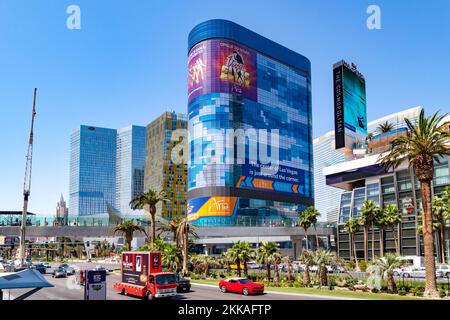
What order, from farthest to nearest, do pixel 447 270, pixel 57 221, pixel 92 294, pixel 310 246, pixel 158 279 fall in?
pixel 310 246
pixel 57 221
pixel 447 270
pixel 158 279
pixel 92 294

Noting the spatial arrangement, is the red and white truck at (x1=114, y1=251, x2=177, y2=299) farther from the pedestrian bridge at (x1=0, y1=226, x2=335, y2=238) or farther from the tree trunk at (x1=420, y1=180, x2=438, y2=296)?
the pedestrian bridge at (x1=0, y1=226, x2=335, y2=238)

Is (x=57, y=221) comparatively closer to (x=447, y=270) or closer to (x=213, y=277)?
(x=213, y=277)

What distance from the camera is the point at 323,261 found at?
154 feet

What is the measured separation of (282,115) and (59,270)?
147 m

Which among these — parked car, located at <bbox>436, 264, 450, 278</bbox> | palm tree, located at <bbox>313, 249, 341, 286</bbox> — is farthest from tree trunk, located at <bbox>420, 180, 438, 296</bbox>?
Answer: parked car, located at <bbox>436, 264, 450, 278</bbox>

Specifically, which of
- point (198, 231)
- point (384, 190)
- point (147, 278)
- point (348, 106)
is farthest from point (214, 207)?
point (147, 278)

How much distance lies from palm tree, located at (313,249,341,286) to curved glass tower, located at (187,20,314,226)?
99.9 m

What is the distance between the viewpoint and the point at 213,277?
213 feet

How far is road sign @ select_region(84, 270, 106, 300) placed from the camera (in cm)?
2717

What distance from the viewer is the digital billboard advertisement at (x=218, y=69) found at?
16410 cm

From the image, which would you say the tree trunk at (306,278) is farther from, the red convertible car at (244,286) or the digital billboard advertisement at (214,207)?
the digital billboard advertisement at (214,207)

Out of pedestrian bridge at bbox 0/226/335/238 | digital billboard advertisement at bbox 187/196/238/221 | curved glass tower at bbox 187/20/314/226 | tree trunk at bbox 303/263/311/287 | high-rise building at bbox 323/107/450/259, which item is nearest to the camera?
tree trunk at bbox 303/263/311/287

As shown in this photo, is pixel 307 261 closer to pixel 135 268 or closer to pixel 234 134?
pixel 135 268
